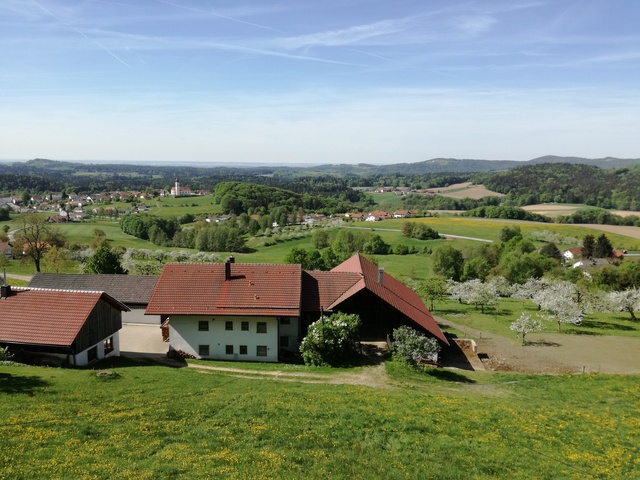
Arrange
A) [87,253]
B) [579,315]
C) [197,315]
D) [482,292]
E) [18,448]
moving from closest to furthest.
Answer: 1. [18,448]
2. [197,315]
3. [579,315]
4. [482,292]
5. [87,253]

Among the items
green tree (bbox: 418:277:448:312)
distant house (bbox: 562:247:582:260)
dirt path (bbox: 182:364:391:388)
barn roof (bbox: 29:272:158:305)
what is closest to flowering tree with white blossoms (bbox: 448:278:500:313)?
green tree (bbox: 418:277:448:312)

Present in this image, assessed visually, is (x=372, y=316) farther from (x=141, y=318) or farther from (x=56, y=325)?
(x=141, y=318)

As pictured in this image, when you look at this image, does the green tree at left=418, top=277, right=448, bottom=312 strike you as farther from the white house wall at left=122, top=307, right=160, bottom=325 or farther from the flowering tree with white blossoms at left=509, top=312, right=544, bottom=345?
the white house wall at left=122, top=307, right=160, bottom=325

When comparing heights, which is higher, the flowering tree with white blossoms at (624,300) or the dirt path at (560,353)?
the flowering tree with white blossoms at (624,300)

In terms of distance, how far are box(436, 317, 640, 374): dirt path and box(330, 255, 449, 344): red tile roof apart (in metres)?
5.01

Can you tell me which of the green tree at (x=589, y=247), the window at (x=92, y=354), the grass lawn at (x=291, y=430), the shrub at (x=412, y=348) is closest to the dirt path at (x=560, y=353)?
the shrub at (x=412, y=348)

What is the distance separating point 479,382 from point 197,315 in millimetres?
19258

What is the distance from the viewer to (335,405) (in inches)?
805

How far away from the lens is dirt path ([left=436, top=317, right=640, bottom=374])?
33938 mm

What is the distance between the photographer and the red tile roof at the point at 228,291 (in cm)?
3256

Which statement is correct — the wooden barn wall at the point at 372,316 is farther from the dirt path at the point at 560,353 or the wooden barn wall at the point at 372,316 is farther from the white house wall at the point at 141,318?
the white house wall at the point at 141,318

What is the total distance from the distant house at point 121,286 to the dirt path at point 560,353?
2988 centimetres

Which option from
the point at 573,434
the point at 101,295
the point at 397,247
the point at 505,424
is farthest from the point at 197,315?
the point at 397,247

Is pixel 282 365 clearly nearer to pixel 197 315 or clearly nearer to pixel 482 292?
pixel 197 315
